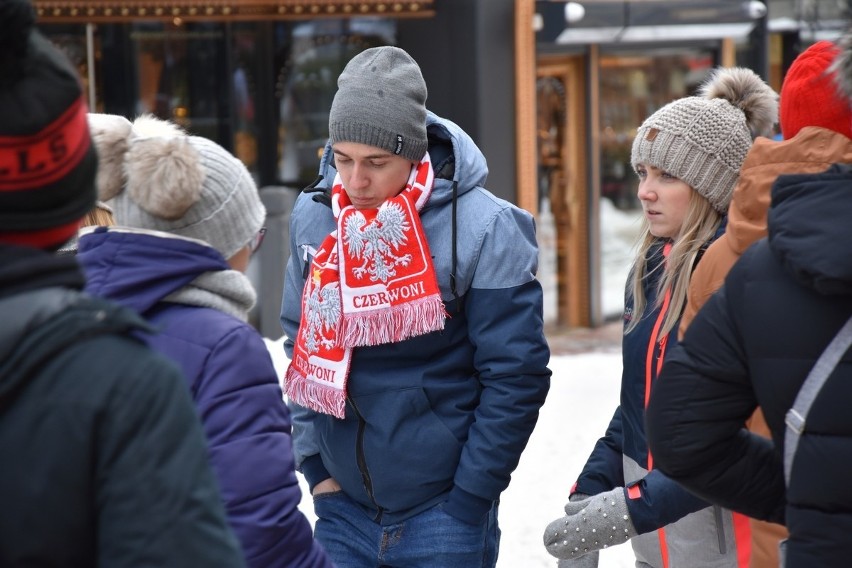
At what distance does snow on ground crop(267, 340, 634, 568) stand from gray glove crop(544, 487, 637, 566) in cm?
220

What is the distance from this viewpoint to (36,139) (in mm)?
1384

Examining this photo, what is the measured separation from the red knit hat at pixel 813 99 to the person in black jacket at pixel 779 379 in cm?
44

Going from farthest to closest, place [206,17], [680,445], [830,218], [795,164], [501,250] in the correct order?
[206,17], [501,250], [795,164], [680,445], [830,218]

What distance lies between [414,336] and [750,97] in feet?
3.77

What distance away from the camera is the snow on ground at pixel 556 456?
5.15m

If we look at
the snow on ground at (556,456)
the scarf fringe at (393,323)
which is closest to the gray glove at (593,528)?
the scarf fringe at (393,323)

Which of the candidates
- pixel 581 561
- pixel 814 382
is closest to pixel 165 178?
pixel 814 382

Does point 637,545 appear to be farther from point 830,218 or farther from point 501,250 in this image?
point 830,218

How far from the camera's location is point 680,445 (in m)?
2.02

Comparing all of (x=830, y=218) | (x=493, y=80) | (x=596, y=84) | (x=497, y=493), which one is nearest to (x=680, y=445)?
(x=830, y=218)

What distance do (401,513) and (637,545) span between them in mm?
632

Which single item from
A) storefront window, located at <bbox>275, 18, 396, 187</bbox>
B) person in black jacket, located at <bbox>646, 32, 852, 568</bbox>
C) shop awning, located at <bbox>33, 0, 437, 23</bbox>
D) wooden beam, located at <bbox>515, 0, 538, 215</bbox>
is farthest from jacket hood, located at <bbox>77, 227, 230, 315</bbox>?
wooden beam, located at <bbox>515, 0, 538, 215</bbox>

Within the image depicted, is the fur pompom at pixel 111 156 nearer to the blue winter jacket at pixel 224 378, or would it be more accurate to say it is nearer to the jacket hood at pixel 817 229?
the blue winter jacket at pixel 224 378

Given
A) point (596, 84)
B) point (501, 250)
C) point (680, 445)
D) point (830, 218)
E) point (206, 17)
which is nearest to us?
point (830, 218)
